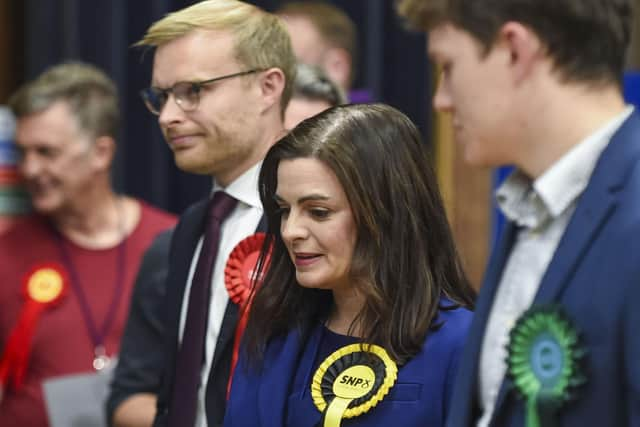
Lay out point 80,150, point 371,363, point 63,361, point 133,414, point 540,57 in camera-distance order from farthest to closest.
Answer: point 80,150 < point 63,361 < point 133,414 < point 371,363 < point 540,57

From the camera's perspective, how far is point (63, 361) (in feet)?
11.2

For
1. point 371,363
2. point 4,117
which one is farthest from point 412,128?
point 4,117

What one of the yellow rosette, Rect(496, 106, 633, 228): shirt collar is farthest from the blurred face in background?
Rect(496, 106, 633, 228): shirt collar

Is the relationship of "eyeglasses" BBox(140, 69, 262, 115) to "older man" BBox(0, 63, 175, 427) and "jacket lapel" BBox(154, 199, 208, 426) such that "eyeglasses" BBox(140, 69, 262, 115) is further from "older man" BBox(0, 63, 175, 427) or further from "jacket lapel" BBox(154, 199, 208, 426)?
"older man" BBox(0, 63, 175, 427)

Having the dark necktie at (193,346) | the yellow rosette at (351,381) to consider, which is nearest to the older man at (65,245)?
the dark necktie at (193,346)

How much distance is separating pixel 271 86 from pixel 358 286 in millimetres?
566

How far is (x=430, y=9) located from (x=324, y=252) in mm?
647

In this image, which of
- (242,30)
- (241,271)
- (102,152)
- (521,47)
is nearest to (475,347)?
(521,47)

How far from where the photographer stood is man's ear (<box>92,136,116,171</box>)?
371cm

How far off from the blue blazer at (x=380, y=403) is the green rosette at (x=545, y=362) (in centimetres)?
47

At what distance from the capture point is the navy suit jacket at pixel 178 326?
2.25 meters

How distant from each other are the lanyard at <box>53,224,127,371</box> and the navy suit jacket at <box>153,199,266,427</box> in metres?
1.01

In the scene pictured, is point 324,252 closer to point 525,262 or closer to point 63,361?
point 525,262

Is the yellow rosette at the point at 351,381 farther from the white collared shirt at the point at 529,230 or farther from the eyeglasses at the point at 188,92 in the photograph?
the eyeglasses at the point at 188,92
